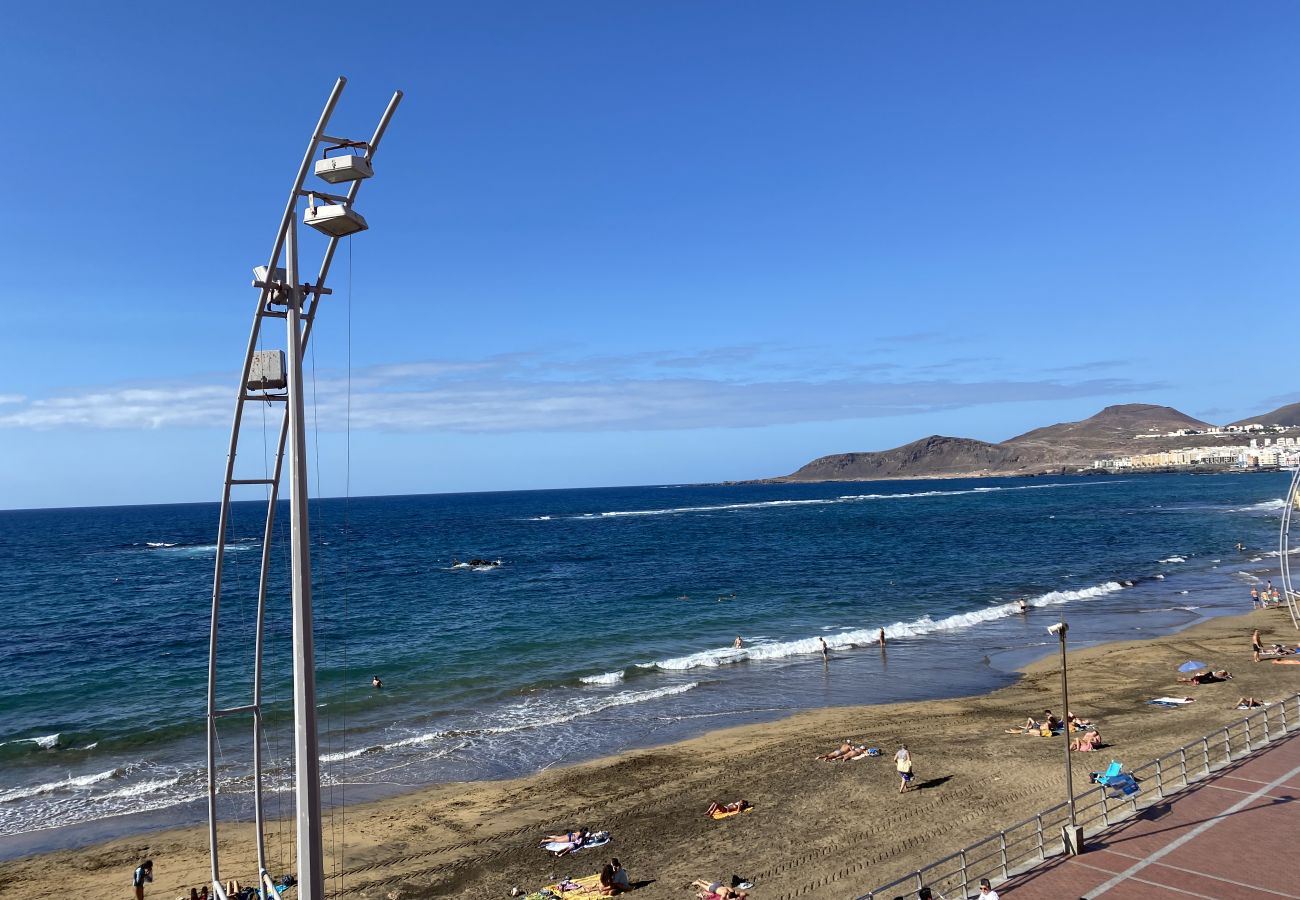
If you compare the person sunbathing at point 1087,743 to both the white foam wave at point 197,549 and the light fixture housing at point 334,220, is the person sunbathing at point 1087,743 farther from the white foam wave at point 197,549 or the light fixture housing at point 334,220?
the white foam wave at point 197,549

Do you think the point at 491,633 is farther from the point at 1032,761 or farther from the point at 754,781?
the point at 1032,761

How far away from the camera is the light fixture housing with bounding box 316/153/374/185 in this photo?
862cm

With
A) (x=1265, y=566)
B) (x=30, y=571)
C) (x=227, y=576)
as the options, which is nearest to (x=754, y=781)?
(x=1265, y=566)

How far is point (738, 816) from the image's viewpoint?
2150cm

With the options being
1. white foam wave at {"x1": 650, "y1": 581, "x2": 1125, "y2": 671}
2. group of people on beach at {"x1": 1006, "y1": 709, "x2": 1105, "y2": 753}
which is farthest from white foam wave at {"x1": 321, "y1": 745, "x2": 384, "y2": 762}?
group of people on beach at {"x1": 1006, "y1": 709, "x2": 1105, "y2": 753}

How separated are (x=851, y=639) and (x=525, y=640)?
57.8 feet

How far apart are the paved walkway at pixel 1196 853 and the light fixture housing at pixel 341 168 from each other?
47.3 ft

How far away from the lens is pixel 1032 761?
78.7 feet

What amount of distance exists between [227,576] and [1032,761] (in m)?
84.5

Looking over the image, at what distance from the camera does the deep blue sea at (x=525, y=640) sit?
2861 centimetres

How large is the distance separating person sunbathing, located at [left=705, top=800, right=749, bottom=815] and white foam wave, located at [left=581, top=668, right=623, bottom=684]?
53.0ft

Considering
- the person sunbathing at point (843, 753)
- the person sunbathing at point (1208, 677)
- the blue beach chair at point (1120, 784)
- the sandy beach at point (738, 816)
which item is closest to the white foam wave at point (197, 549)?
the sandy beach at point (738, 816)

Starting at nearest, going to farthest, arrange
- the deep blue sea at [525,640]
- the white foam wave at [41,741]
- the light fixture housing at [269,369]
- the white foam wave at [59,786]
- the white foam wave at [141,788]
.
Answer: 1. the light fixture housing at [269,369]
2. the white foam wave at [141,788]
3. the white foam wave at [59,786]
4. the deep blue sea at [525,640]
5. the white foam wave at [41,741]

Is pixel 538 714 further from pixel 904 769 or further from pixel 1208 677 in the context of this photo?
pixel 1208 677
